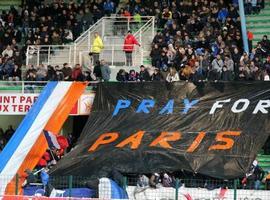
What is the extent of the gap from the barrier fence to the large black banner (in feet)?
1.63

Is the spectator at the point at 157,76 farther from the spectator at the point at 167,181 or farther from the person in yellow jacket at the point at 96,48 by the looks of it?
the spectator at the point at 167,181

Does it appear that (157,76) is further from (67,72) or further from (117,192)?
(117,192)

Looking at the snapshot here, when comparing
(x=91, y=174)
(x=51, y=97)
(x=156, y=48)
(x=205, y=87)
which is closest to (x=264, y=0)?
(x=156, y=48)

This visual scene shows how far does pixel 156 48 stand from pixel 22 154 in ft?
20.4

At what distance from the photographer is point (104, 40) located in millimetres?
30734

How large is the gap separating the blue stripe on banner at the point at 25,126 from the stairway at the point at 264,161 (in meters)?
7.41

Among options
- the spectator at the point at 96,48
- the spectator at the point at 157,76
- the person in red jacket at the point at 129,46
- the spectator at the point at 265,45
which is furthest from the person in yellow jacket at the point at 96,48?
the spectator at the point at 265,45

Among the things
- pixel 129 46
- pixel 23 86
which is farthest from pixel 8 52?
pixel 129 46

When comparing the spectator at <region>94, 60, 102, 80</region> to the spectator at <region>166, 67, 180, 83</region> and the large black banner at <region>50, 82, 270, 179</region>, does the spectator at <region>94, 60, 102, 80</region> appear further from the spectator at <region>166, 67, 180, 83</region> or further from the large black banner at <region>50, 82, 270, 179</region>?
the spectator at <region>166, 67, 180, 83</region>

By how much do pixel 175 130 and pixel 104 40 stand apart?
7.41m

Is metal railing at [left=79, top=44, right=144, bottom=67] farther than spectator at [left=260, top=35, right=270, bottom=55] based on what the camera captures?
Yes

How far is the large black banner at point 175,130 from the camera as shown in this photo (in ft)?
75.6

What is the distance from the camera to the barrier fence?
21.2 metres

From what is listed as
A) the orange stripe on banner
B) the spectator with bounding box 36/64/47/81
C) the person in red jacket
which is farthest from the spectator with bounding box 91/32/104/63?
the orange stripe on banner
